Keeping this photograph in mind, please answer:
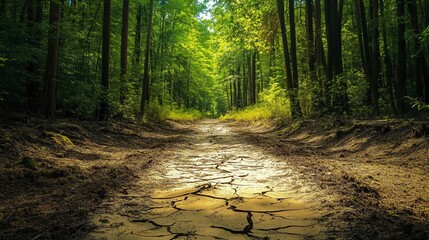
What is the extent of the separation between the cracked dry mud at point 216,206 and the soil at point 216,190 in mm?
11

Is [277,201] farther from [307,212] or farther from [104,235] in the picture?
[104,235]

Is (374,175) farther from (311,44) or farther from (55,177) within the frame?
(311,44)

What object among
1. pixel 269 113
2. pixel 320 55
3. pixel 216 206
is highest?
pixel 320 55

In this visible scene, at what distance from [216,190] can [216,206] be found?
725 mm

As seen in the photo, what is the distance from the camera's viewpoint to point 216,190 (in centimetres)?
442

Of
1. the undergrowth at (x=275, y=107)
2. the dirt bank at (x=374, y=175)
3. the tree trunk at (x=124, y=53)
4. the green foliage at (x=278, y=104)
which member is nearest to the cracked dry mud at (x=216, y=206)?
the dirt bank at (x=374, y=175)

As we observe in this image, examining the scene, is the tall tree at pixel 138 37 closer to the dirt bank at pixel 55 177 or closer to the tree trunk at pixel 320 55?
the tree trunk at pixel 320 55

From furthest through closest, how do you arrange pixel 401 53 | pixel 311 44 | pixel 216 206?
pixel 311 44
pixel 401 53
pixel 216 206

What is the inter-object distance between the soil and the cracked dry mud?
11mm

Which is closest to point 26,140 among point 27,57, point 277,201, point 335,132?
point 27,57

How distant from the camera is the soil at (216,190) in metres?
2.98

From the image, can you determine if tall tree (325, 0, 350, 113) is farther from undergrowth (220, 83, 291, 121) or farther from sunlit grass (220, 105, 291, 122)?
sunlit grass (220, 105, 291, 122)

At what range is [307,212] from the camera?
3.41m

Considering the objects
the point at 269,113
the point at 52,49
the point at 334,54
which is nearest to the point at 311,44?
the point at 334,54
